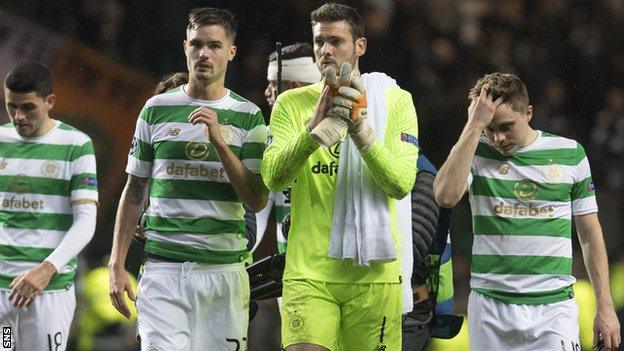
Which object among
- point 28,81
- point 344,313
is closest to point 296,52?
point 28,81

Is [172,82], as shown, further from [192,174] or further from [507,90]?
[507,90]

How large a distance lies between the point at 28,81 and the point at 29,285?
1.04 metres

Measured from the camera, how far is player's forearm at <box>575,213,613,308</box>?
5.68m

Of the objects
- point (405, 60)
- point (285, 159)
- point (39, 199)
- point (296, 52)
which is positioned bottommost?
point (39, 199)

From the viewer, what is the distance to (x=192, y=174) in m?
5.49

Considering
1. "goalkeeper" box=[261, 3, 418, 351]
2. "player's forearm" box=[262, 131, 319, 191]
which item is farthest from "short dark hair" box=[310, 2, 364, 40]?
"player's forearm" box=[262, 131, 319, 191]

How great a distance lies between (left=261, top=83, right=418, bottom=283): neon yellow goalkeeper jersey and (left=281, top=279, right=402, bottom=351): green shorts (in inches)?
1.6

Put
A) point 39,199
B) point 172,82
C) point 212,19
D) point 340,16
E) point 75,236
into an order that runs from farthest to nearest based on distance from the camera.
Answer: point 172,82 → point 39,199 → point 75,236 → point 212,19 → point 340,16

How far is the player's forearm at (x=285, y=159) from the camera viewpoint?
15.9ft

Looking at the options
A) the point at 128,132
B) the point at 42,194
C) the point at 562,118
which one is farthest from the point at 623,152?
the point at 42,194

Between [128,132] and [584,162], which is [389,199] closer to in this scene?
[584,162]

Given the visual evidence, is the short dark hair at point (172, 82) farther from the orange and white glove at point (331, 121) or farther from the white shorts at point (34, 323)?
the orange and white glove at point (331, 121)

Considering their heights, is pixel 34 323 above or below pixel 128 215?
below

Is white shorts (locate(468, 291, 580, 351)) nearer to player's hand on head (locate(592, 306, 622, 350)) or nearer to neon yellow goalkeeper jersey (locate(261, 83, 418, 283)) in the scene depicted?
player's hand on head (locate(592, 306, 622, 350))
